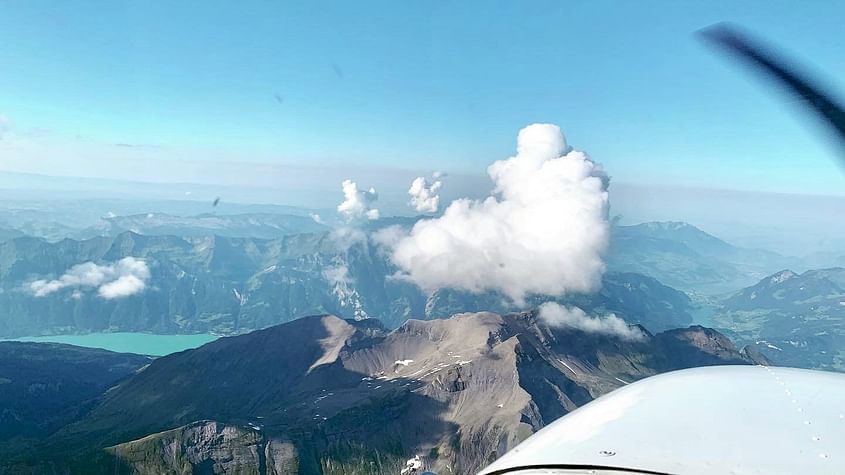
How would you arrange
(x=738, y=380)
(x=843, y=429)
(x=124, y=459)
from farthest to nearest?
1. (x=124, y=459)
2. (x=738, y=380)
3. (x=843, y=429)

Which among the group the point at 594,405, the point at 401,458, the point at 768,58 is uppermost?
the point at 768,58

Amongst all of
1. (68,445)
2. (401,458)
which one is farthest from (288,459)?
(68,445)

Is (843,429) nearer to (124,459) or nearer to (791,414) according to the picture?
(791,414)

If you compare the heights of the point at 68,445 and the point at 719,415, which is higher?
the point at 719,415

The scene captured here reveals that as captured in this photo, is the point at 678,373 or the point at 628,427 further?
the point at 678,373

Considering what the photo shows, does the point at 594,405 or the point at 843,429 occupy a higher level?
the point at 843,429

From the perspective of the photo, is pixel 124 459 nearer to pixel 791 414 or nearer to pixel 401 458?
pixel 401 458

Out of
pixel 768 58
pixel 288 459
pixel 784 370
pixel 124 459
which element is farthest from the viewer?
pixel 288 459

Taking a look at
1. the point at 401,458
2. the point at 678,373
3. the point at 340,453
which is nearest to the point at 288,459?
the point at 340,453

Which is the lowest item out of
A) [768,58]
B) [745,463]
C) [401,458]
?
[401,458]
